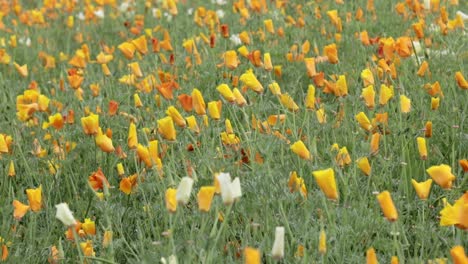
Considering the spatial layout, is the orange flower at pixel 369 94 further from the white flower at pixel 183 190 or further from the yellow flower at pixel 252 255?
the yellow flower at pixel 252 255

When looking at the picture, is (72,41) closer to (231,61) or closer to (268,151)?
(231,61)

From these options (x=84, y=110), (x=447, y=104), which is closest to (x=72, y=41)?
(x=84, y=110)

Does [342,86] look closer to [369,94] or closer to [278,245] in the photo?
[369,94]

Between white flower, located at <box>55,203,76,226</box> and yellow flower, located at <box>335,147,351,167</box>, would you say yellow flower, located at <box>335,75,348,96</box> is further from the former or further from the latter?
white flower, located at <box>55,203,76,226</box>

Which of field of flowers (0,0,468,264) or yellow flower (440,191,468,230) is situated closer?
yellow flower (440,191,468,230)

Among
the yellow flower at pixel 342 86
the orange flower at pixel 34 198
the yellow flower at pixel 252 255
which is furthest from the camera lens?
the yellow flower at pixel 342 86

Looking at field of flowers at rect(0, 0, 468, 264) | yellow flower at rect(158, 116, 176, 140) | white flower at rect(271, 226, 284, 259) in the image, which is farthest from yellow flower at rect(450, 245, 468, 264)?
yellow flower at rect(158, 116, 176, 140)

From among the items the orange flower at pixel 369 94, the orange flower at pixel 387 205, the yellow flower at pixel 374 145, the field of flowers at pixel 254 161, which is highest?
the orange flower at pixel 387 205

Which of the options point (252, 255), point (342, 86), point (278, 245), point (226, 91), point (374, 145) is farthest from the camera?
point (342, 86)

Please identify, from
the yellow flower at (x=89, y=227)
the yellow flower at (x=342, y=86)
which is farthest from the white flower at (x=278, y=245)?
the yellow flower at (x=342, y=86)

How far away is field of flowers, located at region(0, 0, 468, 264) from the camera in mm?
2029

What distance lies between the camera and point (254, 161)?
250 cm

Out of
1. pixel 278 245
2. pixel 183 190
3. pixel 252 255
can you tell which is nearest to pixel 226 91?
pixel 183 190

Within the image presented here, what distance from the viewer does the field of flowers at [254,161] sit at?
2029 mm
